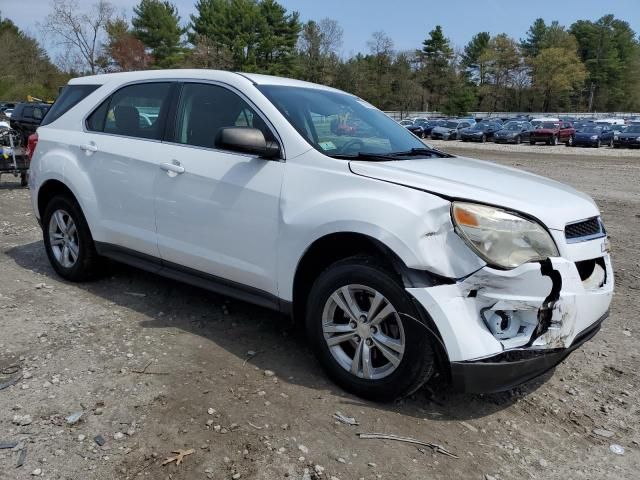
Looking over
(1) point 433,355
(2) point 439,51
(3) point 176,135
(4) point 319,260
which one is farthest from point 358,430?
(2) point 439,51

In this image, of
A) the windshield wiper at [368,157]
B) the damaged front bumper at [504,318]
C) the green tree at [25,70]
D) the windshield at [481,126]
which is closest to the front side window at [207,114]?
the windshield wiper at [368,157]

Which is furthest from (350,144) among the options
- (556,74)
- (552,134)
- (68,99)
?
(556,74)

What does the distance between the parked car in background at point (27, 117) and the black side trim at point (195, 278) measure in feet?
32.5

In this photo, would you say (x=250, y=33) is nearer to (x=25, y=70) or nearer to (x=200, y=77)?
(x=25, y=70)

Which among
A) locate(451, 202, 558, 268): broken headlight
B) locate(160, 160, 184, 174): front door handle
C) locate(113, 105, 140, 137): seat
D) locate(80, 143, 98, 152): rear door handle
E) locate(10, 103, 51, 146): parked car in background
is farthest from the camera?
locate(10, 103, 51, 146): parked car in background

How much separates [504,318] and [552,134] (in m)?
36.9

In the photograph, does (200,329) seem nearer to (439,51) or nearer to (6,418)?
(6,418)

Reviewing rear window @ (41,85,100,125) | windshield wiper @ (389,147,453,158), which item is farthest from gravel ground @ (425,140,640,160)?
rear window @ (41,85,100,125)

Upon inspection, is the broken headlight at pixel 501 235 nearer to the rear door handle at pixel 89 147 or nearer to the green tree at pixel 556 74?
the rear door handle at pixel 89 147

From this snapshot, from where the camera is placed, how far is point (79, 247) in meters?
4.76

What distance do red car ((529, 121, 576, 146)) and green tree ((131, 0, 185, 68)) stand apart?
158ft

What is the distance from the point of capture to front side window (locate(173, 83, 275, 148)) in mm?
3645

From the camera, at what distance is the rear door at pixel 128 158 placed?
4.04 metres

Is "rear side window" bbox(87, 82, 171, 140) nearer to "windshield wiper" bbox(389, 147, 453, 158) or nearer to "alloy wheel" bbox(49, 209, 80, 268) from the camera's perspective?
"alloy wheel" bbox(49, 209, 80, 268)
